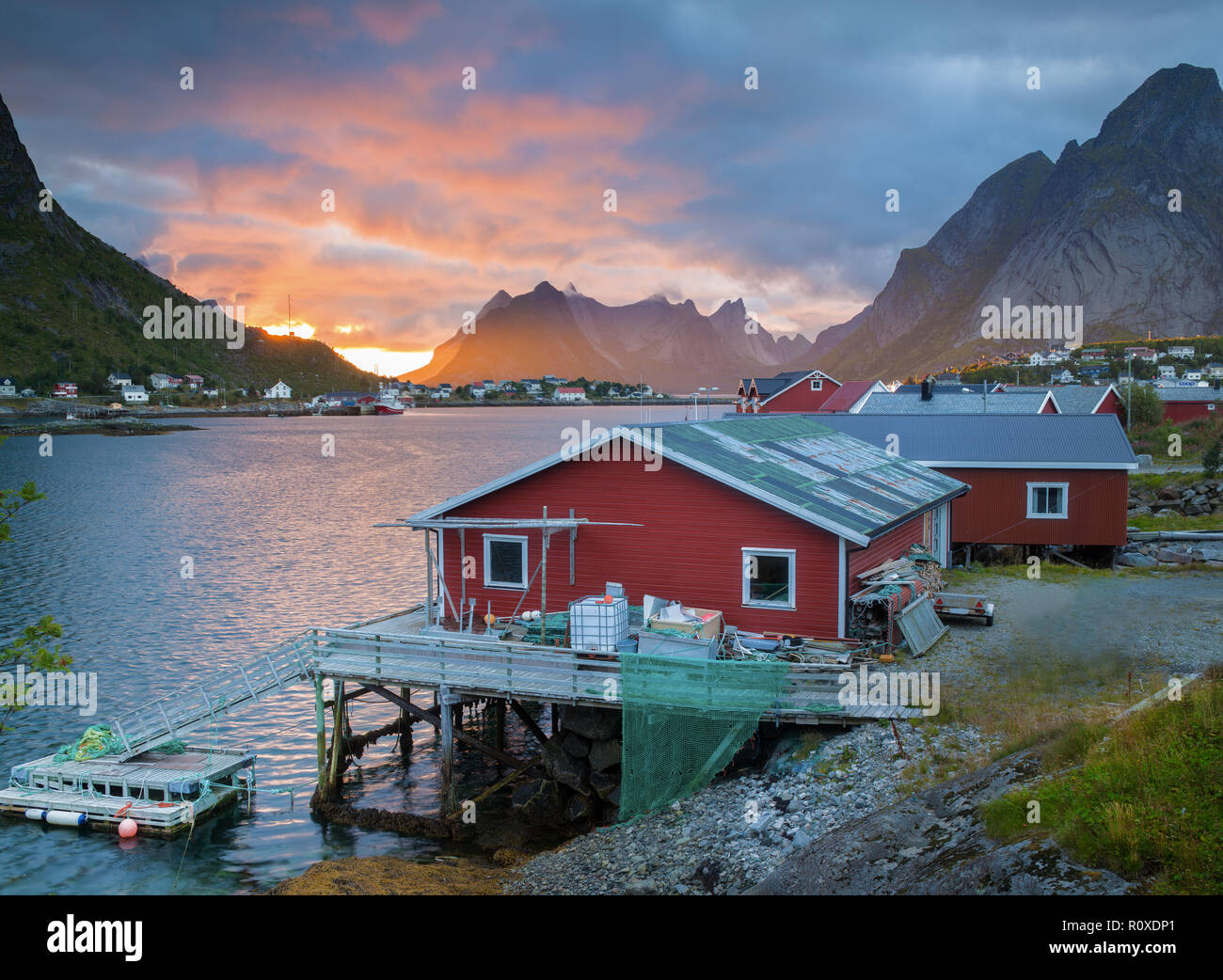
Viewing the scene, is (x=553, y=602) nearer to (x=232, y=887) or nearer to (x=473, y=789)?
(x=473, y=789)

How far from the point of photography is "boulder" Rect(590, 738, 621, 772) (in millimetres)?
20844

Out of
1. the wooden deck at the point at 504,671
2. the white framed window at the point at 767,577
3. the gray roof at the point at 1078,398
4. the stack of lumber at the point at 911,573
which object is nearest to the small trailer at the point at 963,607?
the stack of lumber at the point at 911,573

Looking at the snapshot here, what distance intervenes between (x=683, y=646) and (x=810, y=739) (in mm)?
3860

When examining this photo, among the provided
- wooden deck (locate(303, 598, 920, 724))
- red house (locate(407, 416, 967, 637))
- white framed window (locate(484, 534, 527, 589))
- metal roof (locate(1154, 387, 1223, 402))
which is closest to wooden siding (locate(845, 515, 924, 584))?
red house (locate(407, 416, 967, 637))

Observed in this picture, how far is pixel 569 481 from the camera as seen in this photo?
25203 mm

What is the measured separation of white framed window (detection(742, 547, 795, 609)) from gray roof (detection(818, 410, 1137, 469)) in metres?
19.8

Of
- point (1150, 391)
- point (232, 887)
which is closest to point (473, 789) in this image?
point (232, 887)

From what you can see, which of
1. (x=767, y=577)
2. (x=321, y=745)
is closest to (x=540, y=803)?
(x=321, y=745)

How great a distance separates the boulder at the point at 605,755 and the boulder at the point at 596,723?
14 centimetres

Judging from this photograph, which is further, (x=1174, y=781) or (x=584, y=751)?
(x=584, y=751)

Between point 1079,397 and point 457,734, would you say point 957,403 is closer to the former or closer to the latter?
point 1079,397

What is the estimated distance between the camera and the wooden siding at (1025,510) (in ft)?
126

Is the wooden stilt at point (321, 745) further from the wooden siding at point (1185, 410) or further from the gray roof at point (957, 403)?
the wooden siding at point (1185, 410)

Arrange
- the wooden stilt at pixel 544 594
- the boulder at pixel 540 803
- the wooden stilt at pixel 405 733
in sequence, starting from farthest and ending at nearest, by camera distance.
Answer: the wooden stilt at pixel 405 733, the wooden stilt at pixel 544 594, the boulder at pixel 540 803
